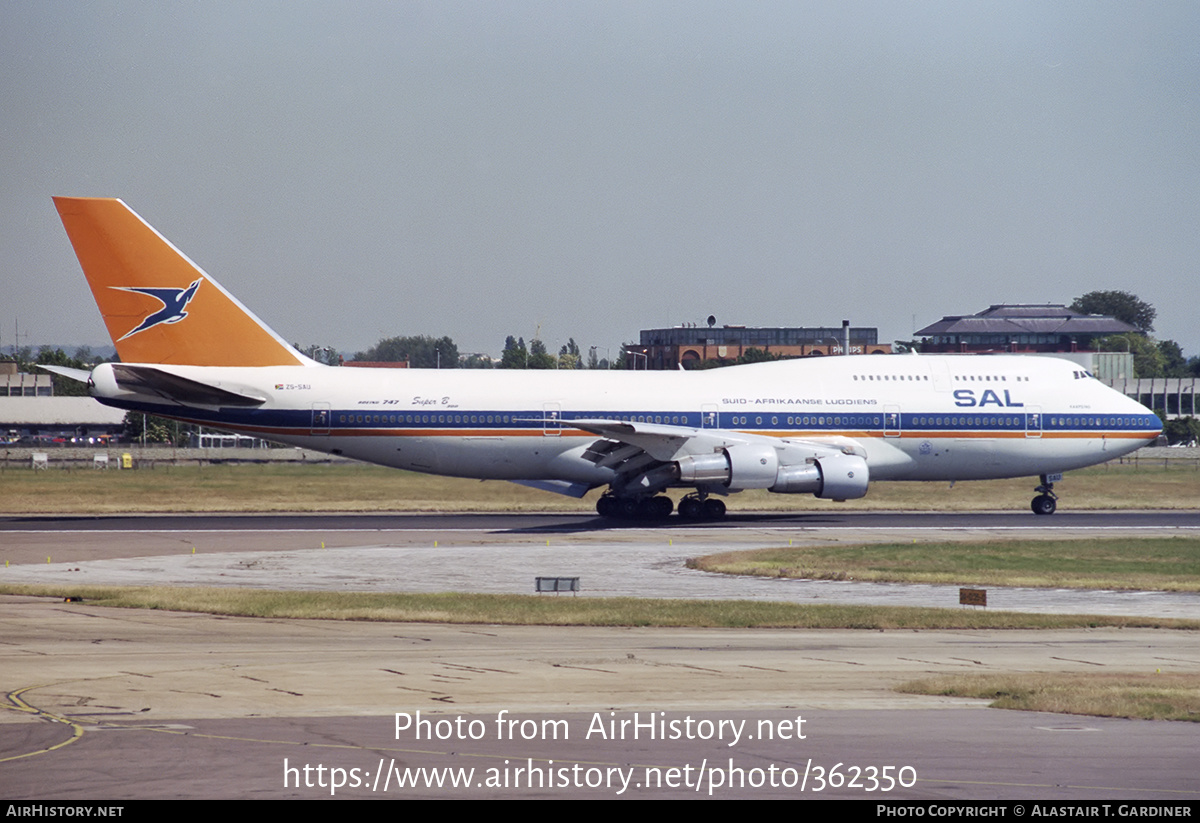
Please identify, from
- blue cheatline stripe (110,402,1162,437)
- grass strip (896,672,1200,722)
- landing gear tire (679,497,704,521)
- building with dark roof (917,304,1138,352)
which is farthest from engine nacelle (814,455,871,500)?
building with dark roof (917,304,1138,352)

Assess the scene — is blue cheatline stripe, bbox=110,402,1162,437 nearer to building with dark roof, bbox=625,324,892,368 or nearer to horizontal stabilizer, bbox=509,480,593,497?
horizontal stabilizer, bbox=509,480,593,497

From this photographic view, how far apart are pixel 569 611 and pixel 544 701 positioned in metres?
7.57

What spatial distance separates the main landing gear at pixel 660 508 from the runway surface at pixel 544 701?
1374cm

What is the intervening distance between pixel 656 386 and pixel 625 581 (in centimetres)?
1665

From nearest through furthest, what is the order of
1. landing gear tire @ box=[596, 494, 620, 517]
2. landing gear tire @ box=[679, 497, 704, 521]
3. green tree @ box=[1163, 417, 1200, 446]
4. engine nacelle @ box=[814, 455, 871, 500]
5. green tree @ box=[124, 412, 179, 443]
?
engine nacelle @ box=[814, 455, 871, 500], landing gear tire @ box=[679, 497, 704, 521], landing gear tire @ box=[596, 494, 620, 517], green tree @ box=[1163, 417, 1200, 446], green tree @ box=[124, 412, 179, 443]

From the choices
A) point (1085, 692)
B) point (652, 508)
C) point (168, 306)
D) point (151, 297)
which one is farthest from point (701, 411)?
point (1085, 692)

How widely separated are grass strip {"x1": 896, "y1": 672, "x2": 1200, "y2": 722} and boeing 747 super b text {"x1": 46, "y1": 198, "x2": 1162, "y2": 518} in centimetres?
2300

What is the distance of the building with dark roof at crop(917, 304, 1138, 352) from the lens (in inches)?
5620

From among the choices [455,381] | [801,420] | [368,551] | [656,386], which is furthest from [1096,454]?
[368,551]

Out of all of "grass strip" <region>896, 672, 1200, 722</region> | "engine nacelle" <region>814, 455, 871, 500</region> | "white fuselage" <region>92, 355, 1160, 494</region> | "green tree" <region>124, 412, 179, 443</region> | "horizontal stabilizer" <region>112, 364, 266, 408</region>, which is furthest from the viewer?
"green tree" <region>124, 412, 179, 443</region>

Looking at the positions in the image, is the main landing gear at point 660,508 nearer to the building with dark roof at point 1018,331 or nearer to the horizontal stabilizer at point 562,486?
the horizontal stabilizer at point 562,486

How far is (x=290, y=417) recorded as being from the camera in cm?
4078

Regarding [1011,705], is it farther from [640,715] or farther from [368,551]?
[368,551]

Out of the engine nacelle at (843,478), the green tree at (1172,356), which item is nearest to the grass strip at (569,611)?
the engine nacelle at (843,478)
